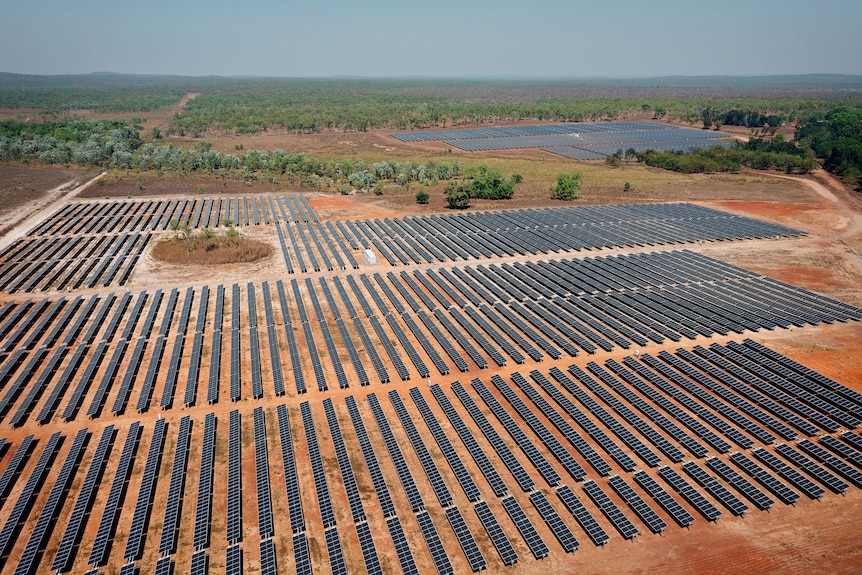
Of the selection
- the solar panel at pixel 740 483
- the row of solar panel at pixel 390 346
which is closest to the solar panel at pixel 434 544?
the row of solar panel at pixel 390 346

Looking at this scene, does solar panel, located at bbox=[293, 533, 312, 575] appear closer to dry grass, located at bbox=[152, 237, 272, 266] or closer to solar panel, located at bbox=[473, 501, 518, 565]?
solar panel, located at bbox=[473, 501, 518, 565]

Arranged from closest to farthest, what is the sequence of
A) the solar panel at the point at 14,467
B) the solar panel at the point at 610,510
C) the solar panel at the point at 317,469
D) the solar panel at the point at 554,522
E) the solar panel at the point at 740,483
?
the solar panel at the point at 554,522 < the solar panel at the point at 610,510 < the solar panel at the point at 317,469 < the solar panel at the point at 740,483 < the solar panel at the point at 14,467

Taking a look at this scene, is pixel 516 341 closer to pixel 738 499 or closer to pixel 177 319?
pixel 738 499

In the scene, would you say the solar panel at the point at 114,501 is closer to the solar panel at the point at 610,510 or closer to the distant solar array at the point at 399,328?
the distant solar array at the point at 399,328

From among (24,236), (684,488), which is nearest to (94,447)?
(684,488)

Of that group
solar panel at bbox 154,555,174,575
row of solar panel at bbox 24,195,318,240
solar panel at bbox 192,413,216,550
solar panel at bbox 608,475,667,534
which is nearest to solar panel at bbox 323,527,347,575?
solar panel at bbox 192,413,216,550

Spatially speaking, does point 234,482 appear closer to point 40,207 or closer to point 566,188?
point 566,188
